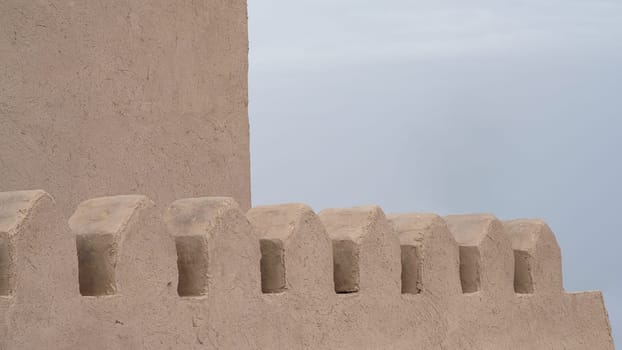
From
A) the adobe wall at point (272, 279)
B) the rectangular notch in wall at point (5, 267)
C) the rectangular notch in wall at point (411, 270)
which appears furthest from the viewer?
the rectangular notch in wall at point (411, 270)

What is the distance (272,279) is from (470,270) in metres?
1.24

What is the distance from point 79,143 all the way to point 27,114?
0.30 meters

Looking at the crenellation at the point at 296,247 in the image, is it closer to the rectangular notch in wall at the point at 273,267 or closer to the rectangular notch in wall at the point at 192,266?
the rectangular notch in wall at the point at 273,267

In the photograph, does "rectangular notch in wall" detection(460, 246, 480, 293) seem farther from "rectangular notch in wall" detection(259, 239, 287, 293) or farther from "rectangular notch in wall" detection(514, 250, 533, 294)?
"rectangular notch in wall" detection(259, 239, 287, 293)

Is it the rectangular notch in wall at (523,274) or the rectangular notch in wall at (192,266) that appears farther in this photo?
the rectangular notch in wall at (523,274)

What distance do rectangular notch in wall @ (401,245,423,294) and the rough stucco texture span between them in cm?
109

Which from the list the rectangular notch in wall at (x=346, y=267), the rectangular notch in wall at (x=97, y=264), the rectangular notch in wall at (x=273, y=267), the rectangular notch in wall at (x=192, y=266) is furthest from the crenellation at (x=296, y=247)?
the rectangular notch in wall at (x=97, y=264)

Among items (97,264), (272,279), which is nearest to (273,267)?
(272,279)

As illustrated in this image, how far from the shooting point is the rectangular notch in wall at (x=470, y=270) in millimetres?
4891

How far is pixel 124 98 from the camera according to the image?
191 inches

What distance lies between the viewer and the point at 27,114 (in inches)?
170

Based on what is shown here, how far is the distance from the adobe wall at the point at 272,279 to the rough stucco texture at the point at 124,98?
81 centimetres

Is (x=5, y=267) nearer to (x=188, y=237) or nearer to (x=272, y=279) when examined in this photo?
(x=188, y=237)

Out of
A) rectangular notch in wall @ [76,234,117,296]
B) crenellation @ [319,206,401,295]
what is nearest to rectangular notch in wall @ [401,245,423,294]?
crenellation @ [319,206,401,295]
